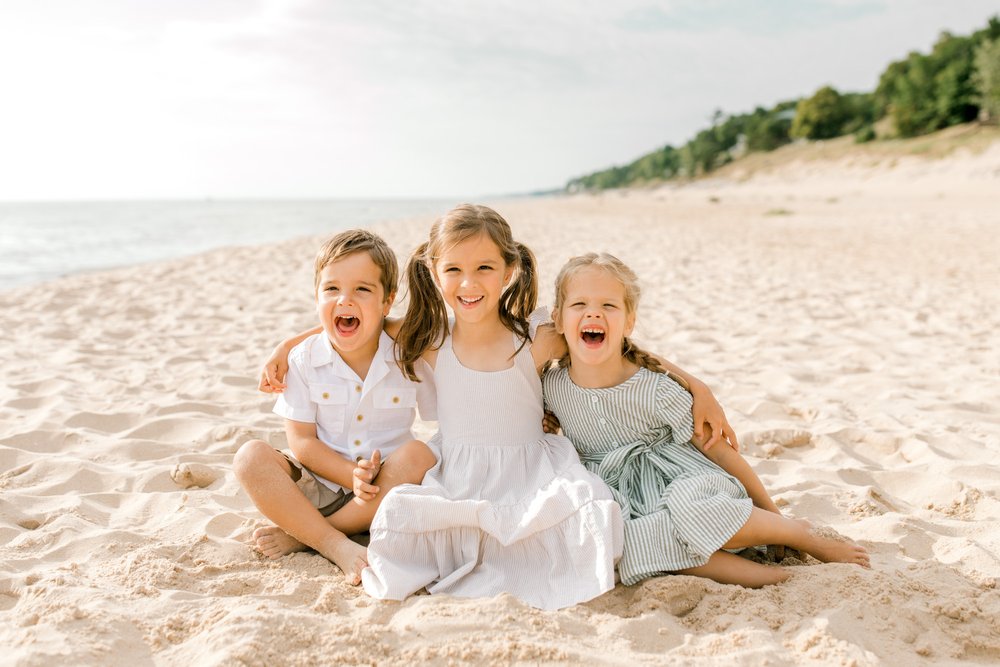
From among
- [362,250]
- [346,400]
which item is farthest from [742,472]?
[362,250]

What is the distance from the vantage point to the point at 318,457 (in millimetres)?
2578

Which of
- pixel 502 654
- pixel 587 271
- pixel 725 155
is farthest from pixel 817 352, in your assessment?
pixel 725 155

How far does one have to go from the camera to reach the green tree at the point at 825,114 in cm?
4697

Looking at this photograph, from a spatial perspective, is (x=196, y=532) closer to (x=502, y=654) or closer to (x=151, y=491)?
(x=151, y=491)

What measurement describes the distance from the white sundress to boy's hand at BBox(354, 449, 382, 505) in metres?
0.13

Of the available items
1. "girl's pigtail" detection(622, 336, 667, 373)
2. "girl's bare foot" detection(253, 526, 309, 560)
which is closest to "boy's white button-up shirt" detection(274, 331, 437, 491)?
"girl's bare foot" detection(253, 526, 309, 560)

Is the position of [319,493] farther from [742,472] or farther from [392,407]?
[742,472]

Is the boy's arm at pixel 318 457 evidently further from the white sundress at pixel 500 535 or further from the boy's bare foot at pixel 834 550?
the boy's bare foot at pixel 834 550

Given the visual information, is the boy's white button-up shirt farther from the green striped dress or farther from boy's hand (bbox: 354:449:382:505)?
the green striped dress

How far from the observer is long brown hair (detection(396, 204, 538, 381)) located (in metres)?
2.65

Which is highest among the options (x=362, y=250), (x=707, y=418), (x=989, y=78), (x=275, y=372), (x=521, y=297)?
(x=989, y=78)

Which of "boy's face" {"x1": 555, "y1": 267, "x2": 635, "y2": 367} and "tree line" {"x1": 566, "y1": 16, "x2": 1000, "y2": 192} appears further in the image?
"tree line" {"x1": 566, "y1": 16, "x2": 1000, "y2": 192}

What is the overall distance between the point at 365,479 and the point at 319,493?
1.03ft

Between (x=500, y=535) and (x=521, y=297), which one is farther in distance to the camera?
(x=521, y=297)
